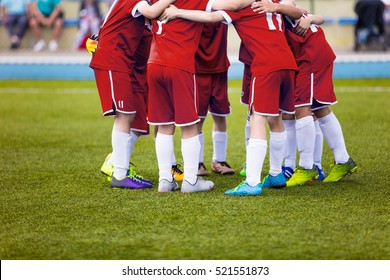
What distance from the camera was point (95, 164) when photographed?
25.9 ft

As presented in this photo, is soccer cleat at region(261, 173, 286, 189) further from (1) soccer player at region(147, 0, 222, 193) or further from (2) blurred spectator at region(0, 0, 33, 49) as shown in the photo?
(2) blurred spectator at region(0, 0, 33, 49)

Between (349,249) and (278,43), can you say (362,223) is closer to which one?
(349,249)

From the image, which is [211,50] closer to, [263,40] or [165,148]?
[263,40]

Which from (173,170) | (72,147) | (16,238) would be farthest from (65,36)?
(16,238)

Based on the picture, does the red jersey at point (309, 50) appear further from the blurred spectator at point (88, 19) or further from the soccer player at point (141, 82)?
the blurred spectator at point (88, 19)

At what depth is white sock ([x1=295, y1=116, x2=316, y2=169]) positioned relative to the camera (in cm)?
668

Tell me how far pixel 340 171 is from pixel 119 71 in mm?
1831

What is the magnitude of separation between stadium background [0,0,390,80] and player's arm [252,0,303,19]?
9.92 metres

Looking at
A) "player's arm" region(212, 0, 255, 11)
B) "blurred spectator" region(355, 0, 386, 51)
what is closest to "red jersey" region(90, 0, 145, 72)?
"player's arm" region(212, 0, 255, 11)

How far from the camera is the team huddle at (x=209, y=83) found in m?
6.14

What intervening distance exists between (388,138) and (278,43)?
333cm

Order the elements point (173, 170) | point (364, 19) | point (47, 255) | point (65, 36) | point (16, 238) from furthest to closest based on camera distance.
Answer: point (65, 36), point (364, 19), point (173, 170), point (16, 238), point (47, 255)

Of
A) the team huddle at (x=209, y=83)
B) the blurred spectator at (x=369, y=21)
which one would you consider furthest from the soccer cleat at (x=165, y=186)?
the blurred spectator at (x=369, y=21)

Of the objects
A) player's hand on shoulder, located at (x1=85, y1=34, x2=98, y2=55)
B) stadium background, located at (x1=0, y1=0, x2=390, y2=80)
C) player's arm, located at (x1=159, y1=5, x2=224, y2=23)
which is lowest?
stadium background, located at (x1=0, y1=0, x2=390, y2=80)
